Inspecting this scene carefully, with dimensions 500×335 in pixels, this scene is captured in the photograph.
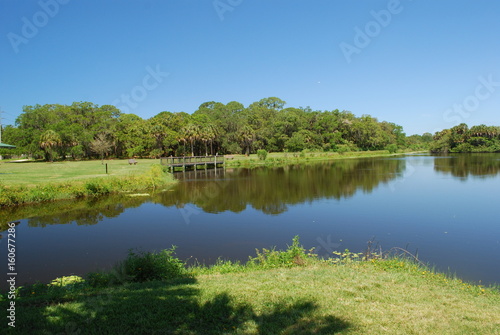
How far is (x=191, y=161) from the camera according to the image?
167 ft

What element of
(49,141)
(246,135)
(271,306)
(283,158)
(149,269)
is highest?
(246,135)

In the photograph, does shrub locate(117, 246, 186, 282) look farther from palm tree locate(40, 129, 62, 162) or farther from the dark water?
palm tree locate(40, 129, 62, 162)

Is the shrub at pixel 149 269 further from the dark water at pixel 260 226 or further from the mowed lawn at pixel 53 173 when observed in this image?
the mowed lawn at pixel 53 173

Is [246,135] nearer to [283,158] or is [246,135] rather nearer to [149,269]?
[283,158]

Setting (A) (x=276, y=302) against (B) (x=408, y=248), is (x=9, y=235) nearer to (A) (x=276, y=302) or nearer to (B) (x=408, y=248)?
(A) (x=276, y=302)

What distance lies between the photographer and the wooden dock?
4716 cm

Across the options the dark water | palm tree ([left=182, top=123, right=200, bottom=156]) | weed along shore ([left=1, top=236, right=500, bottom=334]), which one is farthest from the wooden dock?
weed along shore ([left=1, top=236, right=500, bottom=334])

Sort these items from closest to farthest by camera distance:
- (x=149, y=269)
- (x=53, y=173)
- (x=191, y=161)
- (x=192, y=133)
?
(x=149, y=269), (x=53, y=173), (x=191, y=161), (x=192, y=133)

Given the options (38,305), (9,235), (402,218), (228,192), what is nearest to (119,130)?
(228,192)

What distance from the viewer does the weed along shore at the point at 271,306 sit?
15.7 feet

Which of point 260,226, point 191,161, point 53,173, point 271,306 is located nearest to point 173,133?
point 191,161

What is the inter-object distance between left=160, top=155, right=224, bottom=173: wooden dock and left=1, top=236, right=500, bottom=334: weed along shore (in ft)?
131

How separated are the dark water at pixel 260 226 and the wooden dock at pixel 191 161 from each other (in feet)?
63.4

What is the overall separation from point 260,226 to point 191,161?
35620mm
